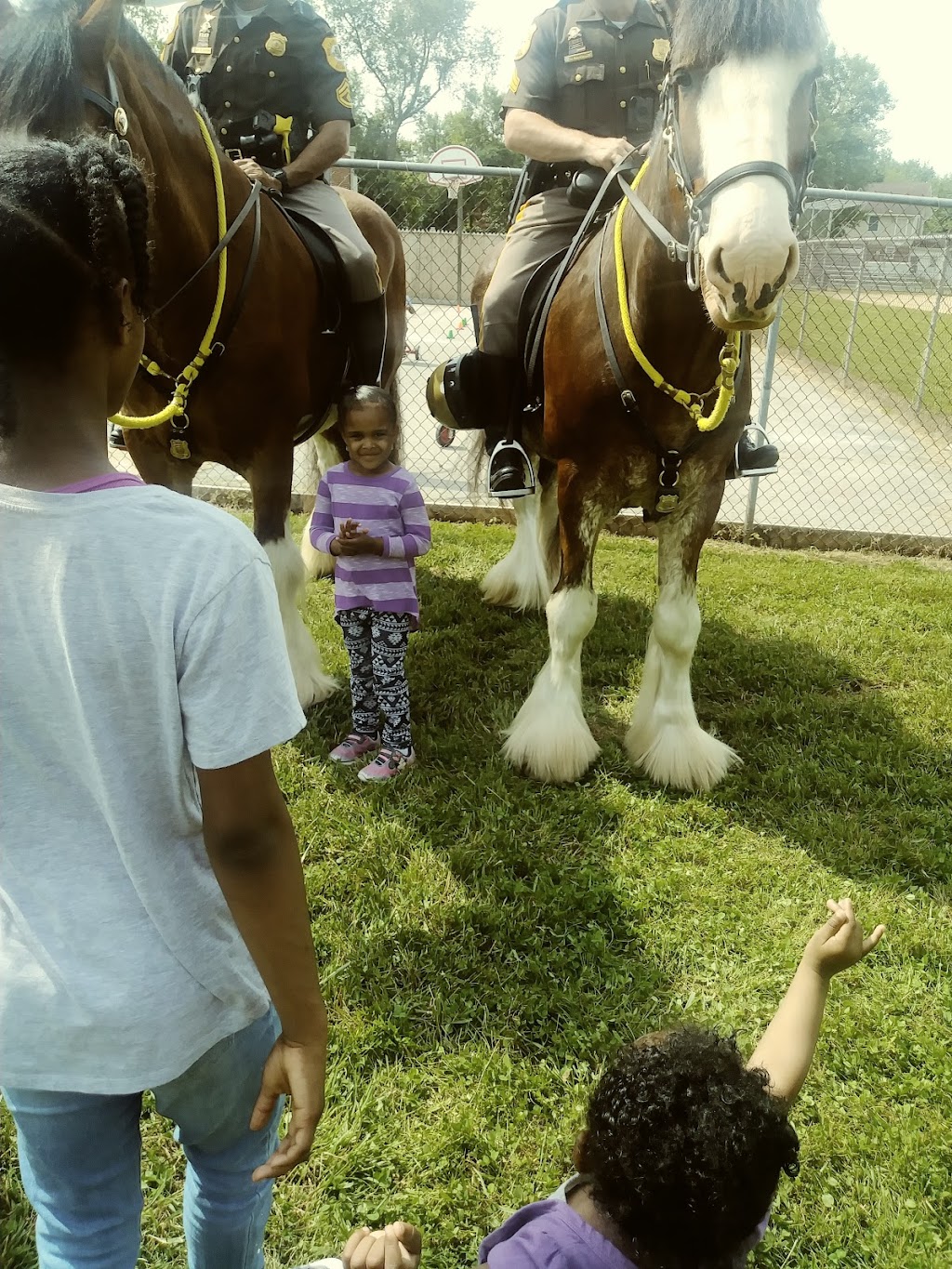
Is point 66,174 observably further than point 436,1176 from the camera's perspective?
No

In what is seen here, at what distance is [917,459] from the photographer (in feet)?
30.5

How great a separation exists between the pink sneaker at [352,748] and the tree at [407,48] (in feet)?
165

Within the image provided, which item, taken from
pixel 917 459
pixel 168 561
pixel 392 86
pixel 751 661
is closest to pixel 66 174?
pixel 168 561

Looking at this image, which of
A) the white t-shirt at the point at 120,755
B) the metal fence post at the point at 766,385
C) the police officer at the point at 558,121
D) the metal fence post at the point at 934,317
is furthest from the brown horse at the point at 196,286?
the metal fence post at the point at 934,317

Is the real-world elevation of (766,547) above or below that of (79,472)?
below

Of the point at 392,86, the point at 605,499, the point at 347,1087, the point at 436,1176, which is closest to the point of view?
the point at 436,1176

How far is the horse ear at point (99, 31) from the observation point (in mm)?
2602

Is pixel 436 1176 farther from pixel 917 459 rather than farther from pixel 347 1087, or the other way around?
pixel 917 459

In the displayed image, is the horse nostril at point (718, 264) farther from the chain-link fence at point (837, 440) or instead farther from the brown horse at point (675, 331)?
the chain-link fence at point (837, 440)

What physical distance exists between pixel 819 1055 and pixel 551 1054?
0.71 meters

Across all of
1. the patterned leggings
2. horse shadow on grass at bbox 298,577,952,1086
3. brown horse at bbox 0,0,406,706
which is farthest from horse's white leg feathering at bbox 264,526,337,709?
the patterned leggings

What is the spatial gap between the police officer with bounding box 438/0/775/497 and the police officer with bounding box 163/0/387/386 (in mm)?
554

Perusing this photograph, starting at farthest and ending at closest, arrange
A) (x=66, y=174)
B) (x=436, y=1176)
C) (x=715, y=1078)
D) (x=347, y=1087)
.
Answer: (x=347, y=1087) < (x=436, y=1176) < (x=715, y=1078) < (x=66, y=174)

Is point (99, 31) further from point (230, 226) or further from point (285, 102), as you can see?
point (285, 102)
